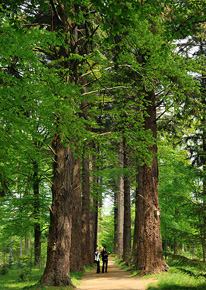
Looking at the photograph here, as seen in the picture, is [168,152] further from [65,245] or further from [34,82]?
[34,82]

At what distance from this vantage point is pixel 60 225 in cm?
1012

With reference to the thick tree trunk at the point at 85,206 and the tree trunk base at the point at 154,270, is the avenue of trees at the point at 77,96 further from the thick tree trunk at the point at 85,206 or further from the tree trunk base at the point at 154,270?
the thick tree trunk at the point at 85,206

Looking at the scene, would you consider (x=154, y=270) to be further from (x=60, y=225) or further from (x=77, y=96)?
(x=77, y=96)

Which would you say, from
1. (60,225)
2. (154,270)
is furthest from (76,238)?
(60,225)

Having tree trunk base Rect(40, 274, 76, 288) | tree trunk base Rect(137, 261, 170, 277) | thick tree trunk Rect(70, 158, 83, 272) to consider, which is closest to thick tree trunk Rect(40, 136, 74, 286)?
tree trunk base Rect(40, 274, 76, 288)

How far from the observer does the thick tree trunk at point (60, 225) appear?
9.80 meters

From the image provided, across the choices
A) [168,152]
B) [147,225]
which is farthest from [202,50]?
[147,225]

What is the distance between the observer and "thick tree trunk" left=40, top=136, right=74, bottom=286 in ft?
32.2

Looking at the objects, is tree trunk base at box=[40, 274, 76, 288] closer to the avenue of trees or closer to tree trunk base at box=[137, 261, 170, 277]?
the avenue of trees

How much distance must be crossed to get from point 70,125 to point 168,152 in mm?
11728

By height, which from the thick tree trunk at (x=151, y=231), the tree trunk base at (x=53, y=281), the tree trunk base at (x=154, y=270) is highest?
the thick tree trunk at (x=151, y=231)

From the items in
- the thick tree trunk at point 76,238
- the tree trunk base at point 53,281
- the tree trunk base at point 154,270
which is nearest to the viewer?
the tree trunk base at point 53,281

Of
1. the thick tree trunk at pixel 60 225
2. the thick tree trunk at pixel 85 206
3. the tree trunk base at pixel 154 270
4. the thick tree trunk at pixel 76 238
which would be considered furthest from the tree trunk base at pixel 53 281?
the thick tree trunk at pixel 85 206

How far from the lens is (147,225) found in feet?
41.9
